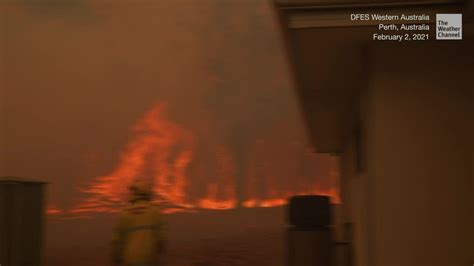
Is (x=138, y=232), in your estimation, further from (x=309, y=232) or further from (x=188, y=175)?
(x=188, y=175)

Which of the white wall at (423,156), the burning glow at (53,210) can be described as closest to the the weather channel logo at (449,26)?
the white wall at (423,156)

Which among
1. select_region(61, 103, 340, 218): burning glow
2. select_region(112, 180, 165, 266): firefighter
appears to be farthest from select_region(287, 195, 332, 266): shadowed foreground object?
select_region(61, 103, 340, 218): burning glow

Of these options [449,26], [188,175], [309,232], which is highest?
[188,175]

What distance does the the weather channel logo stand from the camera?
13.1ft

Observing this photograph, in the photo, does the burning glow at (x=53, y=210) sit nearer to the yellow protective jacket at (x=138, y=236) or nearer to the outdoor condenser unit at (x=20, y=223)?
the outdoor condenser unit at (x=20, y=223)

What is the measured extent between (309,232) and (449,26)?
12.2 ft

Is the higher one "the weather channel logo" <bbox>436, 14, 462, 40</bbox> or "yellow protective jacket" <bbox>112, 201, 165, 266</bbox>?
"the weather channel logo" <bbox>436, 14, 462, 40</bbox>

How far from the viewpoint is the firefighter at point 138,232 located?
17.7 feet

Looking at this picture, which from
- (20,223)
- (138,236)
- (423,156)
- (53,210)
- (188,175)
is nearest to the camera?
(423,156)

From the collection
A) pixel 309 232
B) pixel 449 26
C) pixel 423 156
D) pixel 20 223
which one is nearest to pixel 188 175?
pixel 20 223

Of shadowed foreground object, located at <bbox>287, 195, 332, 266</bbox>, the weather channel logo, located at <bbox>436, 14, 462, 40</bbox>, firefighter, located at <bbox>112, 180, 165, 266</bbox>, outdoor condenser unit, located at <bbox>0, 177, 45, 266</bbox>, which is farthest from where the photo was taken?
shadowed foreground object, located at <bbox>287, 195, 332, 266</bbox>

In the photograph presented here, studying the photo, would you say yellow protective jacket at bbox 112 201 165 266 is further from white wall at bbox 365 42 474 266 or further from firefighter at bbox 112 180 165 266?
white wall at bbox 365 42 474 266

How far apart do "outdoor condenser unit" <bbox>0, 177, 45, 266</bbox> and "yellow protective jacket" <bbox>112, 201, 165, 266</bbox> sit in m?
2.11

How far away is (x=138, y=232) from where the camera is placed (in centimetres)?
542
